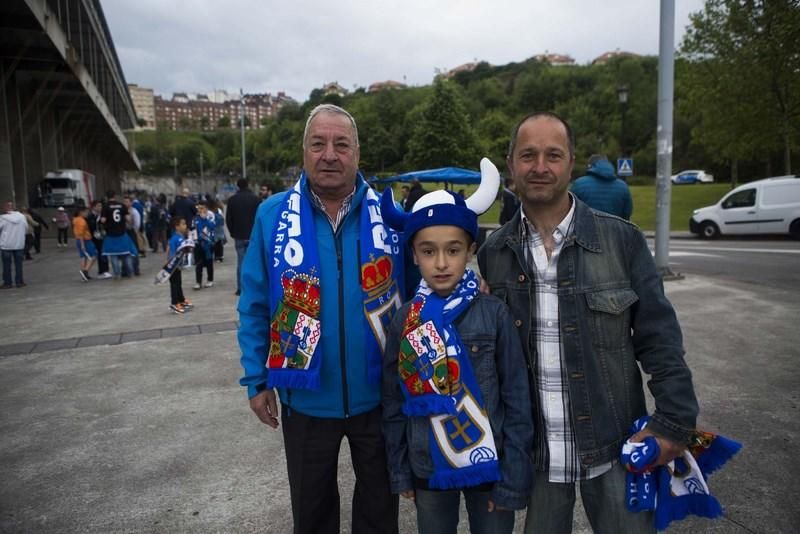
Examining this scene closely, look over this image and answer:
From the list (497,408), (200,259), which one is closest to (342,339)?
(497,408)

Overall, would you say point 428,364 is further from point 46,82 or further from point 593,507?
point 46,82

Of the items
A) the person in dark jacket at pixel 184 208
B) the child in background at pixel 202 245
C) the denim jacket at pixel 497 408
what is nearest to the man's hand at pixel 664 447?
the denim jacket at pixel 497 408

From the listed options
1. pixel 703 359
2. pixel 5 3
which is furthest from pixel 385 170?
pixel 703 359

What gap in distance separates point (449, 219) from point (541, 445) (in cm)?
92

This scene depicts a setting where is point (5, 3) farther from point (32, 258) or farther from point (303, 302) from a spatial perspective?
point (303, 302)

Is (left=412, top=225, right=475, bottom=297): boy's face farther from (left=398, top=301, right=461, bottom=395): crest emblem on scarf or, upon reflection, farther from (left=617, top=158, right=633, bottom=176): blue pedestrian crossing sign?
(left=617, top=158, right=633, bottom=176): blue pedestrian crossing sign

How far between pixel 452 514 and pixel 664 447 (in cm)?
84

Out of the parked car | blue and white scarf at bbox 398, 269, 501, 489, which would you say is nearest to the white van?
blue and white scarf at bbox 398, 269, 501, 489

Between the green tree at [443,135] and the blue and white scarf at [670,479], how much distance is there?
49501mm

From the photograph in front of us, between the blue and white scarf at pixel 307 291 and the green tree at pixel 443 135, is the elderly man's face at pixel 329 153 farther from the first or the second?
the green tree at pixel 443 135

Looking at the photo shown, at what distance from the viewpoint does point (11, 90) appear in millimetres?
26609

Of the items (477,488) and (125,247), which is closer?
(477,488)

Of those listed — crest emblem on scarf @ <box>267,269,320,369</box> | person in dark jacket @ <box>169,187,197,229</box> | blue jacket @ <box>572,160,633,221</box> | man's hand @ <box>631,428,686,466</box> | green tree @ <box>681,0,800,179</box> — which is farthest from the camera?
green tree @ <box>681,0,800,179</box>

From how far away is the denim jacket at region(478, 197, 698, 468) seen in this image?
1880 millimetres
